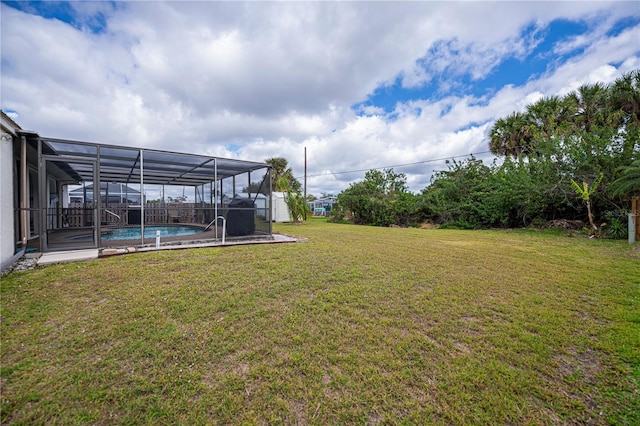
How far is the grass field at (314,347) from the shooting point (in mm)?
1676

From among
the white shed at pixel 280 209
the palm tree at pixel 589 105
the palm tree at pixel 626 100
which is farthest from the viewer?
the white shed at pixel 280 209

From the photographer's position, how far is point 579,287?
A: 3.85m

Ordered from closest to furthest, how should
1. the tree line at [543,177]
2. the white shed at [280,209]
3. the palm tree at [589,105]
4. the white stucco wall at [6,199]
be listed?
the white stucco wall at [6,199] < the tree line at [543,177] < the palm tree at [589,105] < the white shed at [280,209]

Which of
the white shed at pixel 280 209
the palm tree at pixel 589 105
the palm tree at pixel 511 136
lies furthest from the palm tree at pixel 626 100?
the white shed at pixel 280 209

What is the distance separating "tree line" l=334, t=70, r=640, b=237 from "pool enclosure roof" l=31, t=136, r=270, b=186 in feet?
35.9

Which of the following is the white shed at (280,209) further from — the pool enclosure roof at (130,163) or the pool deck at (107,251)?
the pool deck at (107,251)

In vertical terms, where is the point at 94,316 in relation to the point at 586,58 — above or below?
below

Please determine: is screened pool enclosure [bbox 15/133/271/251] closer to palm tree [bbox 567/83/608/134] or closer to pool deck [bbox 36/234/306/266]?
pool deck [bbox 36/234/306/266]

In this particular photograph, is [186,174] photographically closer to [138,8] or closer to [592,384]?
[138,8]

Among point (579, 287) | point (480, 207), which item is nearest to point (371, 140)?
point (480, 207)

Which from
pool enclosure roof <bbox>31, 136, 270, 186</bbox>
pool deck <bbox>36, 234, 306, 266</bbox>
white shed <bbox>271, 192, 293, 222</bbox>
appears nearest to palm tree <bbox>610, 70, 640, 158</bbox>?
pool enclosure roof <bbox>31, 136, 270, 186</bbox>

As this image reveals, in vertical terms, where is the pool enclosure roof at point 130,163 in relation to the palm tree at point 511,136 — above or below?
below

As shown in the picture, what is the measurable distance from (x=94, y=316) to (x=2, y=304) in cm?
123

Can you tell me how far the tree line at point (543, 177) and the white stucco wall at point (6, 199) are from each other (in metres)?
14.7
